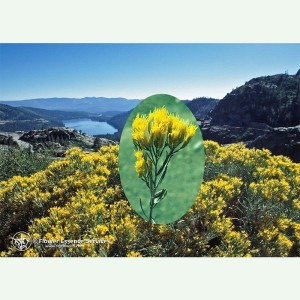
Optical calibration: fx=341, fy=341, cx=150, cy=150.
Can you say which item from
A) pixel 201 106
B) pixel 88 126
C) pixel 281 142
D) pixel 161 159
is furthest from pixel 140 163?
pixel 281 142

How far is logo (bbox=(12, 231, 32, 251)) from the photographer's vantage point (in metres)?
3.54

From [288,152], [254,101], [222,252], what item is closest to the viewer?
[222,252]

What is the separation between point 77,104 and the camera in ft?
14.9

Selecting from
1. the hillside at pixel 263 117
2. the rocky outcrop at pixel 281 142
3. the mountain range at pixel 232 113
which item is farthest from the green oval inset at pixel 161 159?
the rocky outcrop at pixel 281 142

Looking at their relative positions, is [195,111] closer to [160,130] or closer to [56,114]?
[160,130]

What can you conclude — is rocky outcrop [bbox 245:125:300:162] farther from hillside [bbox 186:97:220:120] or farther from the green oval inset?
the green oval inset

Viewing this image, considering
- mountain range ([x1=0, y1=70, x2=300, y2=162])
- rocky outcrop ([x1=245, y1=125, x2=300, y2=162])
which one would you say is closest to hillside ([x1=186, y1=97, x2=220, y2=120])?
mountain range ([x1=0, y1=70, x2=300, y2=162])

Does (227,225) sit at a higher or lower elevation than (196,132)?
lower

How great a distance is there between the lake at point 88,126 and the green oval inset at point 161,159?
0.67 metres

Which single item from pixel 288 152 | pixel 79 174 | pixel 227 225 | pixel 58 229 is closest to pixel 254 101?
pixel 288 152

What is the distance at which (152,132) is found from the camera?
11.2 ft

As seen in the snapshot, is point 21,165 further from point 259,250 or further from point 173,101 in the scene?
point 259,250

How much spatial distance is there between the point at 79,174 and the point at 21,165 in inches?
61.8

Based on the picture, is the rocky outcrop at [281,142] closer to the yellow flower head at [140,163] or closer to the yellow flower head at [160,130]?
the yellow flower head at [160,130]
